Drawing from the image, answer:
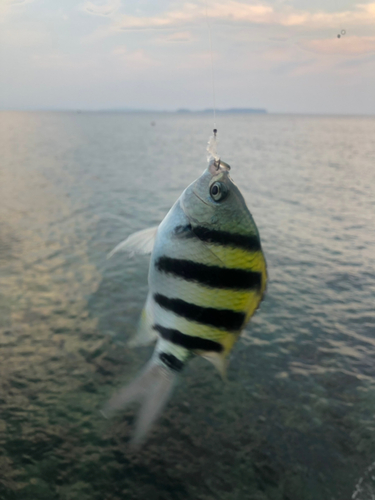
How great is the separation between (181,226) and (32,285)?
12121 mm

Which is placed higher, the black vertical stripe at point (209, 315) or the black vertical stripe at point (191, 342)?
the black vertical stripe at point (209, 315)

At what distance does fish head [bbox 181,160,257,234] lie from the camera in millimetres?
2082

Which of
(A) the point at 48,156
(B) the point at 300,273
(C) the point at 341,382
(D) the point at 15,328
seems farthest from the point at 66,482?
(A) the point at 48,156

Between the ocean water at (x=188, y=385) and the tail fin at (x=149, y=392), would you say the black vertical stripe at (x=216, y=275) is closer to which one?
the tail fin at (x=149, y=392)

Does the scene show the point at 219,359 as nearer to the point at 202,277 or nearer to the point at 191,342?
the point at 191,342

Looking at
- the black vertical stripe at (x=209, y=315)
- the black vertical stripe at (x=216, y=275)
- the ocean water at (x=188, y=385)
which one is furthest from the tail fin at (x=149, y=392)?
the ocean water at (x=188, y=385)

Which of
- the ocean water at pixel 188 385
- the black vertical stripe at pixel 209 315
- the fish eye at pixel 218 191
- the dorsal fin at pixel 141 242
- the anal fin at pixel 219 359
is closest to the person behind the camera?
the fish eye at pixel 218 191

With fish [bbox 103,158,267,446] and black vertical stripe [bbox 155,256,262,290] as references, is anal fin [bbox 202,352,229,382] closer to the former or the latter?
fish [bbox 103,158,267,446]

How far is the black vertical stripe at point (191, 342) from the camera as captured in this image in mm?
2305

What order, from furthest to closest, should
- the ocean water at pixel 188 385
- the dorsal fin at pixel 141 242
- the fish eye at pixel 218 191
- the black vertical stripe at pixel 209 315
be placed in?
the ocean water at pixel 188 385, the dorsal fin at pixel 141 242, the black vertical stripe at pixel 209 315, the fish eye at pixel 218 191

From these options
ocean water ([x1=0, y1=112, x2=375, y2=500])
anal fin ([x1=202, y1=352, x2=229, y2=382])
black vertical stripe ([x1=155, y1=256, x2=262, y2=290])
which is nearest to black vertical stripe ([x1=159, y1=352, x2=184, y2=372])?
anal fin ([x1=202, y1=352, x2=229, y2=382])

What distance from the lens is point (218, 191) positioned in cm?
208

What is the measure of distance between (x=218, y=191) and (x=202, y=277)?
0.47m

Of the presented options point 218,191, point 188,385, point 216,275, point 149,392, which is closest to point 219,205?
point 218,191
